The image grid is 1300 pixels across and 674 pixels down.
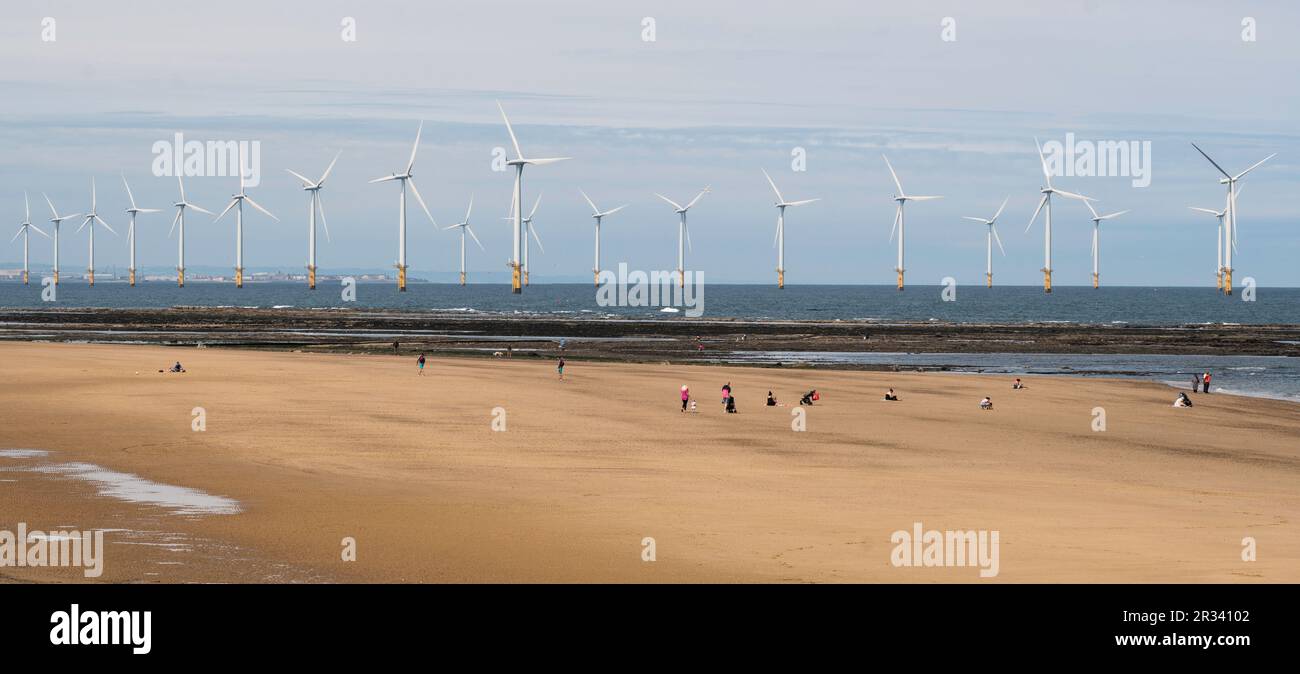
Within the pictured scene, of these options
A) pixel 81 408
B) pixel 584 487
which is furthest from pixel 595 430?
pixel 81 408

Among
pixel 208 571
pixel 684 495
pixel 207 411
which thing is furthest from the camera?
pixel 207 411

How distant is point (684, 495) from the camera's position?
2381 centimetres

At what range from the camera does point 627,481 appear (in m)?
25.6

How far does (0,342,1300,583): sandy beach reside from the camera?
56.6 ft

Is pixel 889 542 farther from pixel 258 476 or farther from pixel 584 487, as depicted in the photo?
pixel 258 476

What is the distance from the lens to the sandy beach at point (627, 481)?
17.2 metres

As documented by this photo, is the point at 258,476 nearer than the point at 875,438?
Yes

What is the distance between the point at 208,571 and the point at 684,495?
9982 mm
